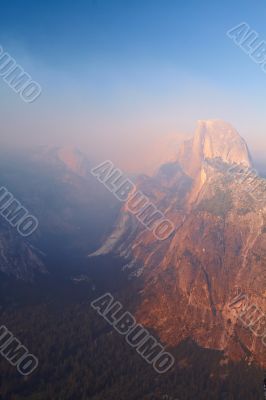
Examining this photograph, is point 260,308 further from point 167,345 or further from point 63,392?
point 63,392

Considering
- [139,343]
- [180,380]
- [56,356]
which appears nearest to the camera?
[180,380]

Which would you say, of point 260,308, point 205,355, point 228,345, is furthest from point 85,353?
point 260,308

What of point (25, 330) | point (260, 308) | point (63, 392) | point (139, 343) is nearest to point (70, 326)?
point (25, 330)

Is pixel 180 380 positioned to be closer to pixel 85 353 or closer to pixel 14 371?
pixel 85 353

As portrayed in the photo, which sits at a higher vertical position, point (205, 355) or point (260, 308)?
point (260, 308)

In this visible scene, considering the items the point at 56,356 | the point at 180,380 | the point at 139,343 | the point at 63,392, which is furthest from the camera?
the point at 139,343

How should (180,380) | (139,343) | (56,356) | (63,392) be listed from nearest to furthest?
1. (63,392)
2. (180,380)
3. (56,356)
4. (139,343)

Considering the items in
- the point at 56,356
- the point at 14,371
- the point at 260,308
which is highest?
the point at 260,308

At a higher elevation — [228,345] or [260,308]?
[260,308]

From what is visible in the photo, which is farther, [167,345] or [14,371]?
[167,345]
